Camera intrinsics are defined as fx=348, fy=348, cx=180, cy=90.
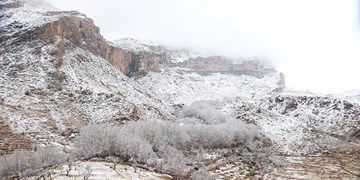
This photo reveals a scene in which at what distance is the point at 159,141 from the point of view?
159 feet

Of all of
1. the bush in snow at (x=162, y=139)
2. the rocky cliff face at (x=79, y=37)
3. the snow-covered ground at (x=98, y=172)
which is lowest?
the bush in snow at (x=162, y=139)

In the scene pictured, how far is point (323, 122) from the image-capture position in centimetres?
8056

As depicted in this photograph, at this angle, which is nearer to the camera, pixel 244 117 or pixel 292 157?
pixel 292 157

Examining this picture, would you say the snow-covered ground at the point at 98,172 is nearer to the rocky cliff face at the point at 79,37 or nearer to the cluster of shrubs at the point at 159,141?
the cluster of shrubs at the point at 159,141

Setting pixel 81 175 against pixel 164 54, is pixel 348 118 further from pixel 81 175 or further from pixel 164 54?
pixel 164 54

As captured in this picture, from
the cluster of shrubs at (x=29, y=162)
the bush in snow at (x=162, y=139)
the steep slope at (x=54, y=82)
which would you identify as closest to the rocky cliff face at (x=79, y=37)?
the steep slope at (x=54, y=82)

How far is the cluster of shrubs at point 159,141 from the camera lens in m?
30.4

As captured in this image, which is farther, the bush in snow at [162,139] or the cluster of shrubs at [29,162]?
the bush in snow at [162,139]

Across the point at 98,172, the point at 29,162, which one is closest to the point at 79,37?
the point at 29,162

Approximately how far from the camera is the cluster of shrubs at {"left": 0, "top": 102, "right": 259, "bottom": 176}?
30.4 metres

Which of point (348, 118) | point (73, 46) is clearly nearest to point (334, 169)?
point (348, 118)

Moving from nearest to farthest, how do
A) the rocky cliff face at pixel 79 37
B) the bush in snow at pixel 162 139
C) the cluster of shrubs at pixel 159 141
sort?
the cluster of shrubs at pixel 159 141
the bush in snow at pixel 162 139
the rocky cliff face at pixel 79 37

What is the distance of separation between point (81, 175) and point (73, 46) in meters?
67.0

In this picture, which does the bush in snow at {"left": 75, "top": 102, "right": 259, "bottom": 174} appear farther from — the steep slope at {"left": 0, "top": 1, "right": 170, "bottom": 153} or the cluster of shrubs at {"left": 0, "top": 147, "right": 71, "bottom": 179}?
the steep slope at {"left": 0, "top": 1, "right": 170, "bottom": 153}
